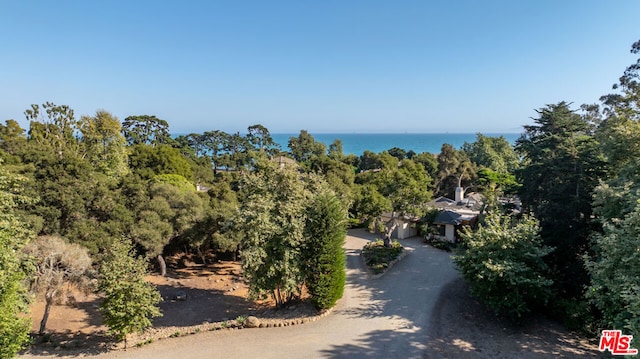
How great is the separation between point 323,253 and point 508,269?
21.6 ft

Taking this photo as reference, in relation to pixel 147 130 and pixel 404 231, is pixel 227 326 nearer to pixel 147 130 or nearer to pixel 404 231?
pixel 404 231

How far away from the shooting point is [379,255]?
19.5 m

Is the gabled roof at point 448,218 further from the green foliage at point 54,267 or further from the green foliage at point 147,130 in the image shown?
the green foliage at point 147,130

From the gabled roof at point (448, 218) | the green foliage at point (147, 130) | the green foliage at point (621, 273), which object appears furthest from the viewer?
the green foliage at point (147, 130)

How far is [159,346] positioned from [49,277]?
5.33 metres

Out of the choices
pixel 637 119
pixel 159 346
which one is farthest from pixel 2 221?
pixel 637 119

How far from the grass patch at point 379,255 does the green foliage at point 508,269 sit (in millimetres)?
5917

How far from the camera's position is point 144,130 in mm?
55312

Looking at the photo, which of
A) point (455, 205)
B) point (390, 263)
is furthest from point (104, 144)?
point (455, 205)

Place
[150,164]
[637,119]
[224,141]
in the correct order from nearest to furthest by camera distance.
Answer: [637,119], [150,164], [224,141]

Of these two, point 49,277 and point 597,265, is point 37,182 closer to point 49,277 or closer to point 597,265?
point 49,277

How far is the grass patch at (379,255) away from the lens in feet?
59.6

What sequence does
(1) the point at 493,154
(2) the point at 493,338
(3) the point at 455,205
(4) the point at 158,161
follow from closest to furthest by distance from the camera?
(2) the point at 493,338 → (3) the point at 455,205 → (4) the point at 158,161 → (1) the point at 493,154

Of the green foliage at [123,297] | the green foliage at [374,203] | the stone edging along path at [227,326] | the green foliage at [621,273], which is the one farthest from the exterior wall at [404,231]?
the green foliage at [123,297]
